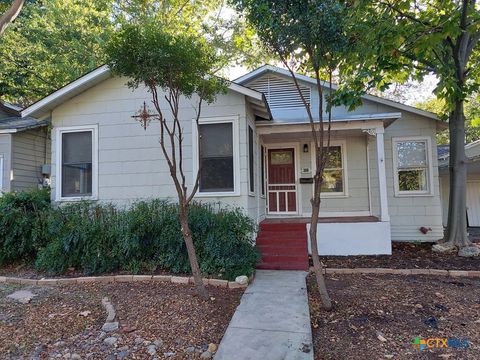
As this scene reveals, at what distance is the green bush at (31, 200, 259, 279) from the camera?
18.9 feet

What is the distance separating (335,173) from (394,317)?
5.64 metres

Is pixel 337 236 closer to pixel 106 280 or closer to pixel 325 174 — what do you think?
pixel 325 174

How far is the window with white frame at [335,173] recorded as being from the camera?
364 inches

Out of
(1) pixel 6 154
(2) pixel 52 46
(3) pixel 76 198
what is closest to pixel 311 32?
(3) pixel 76 198

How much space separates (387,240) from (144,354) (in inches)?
230

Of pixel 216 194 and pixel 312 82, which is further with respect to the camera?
pixel 312 82

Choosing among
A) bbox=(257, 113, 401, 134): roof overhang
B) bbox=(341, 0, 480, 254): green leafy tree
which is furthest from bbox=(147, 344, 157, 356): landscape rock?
bbox=(257, 113, 401, 134): roof overhang

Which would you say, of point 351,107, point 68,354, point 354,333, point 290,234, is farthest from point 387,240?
point 68,354

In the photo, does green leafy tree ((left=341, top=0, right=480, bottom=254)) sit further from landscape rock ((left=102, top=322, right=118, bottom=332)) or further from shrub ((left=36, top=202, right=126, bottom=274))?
shrub ((left=36, top=202, right=126, bottom=274))

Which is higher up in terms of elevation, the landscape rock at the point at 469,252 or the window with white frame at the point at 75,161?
the window with white frame at the point at 75,161

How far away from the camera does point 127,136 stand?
713 cm

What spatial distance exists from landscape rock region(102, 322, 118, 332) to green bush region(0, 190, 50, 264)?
344 cm

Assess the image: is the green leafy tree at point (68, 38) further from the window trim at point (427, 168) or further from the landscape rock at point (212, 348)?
the landscape rock at point (212, 348)

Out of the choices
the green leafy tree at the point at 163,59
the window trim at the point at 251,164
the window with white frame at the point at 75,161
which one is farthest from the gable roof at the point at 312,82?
the green leafy tree at the point at 163,59
